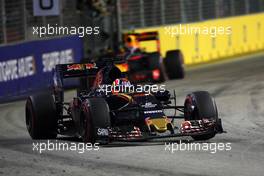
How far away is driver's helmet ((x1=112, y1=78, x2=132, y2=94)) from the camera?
41.9 feet

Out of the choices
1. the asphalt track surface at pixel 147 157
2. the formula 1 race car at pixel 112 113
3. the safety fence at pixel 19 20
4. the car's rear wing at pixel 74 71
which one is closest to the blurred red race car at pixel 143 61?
the safety fence at pixel 19 20

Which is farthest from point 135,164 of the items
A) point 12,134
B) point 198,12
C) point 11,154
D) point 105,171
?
point 198,12

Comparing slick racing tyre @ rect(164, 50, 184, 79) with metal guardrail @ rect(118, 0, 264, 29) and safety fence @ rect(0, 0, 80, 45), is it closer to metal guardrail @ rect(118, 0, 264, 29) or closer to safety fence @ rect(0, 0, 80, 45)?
safety fence @ rect(0, 0, 80, 45)

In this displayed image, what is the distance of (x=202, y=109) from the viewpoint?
12117 mm

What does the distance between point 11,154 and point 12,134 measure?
94.7 inches

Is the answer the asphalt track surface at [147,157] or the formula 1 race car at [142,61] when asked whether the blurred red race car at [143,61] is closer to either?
the formula 1 race car at [142,61]

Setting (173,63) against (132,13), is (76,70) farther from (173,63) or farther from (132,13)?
(132,13)

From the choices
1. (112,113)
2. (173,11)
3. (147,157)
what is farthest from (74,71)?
(173,11)

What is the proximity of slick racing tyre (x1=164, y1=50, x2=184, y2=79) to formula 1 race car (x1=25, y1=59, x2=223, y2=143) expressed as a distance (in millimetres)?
10209

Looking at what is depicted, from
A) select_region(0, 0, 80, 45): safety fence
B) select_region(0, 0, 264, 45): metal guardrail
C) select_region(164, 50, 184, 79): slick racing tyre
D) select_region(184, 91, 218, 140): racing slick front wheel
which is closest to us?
select_region(184, 91, 218, 140): racing slick front wheel

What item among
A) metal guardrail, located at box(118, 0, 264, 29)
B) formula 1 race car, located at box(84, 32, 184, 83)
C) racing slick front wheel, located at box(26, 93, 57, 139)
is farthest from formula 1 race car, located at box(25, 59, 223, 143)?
metal guardrail, located at box(118, 0, 264, 29)

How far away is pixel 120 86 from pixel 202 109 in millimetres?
1377

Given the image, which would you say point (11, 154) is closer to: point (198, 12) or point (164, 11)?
point (164, 11)

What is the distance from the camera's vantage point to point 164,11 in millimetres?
30484
